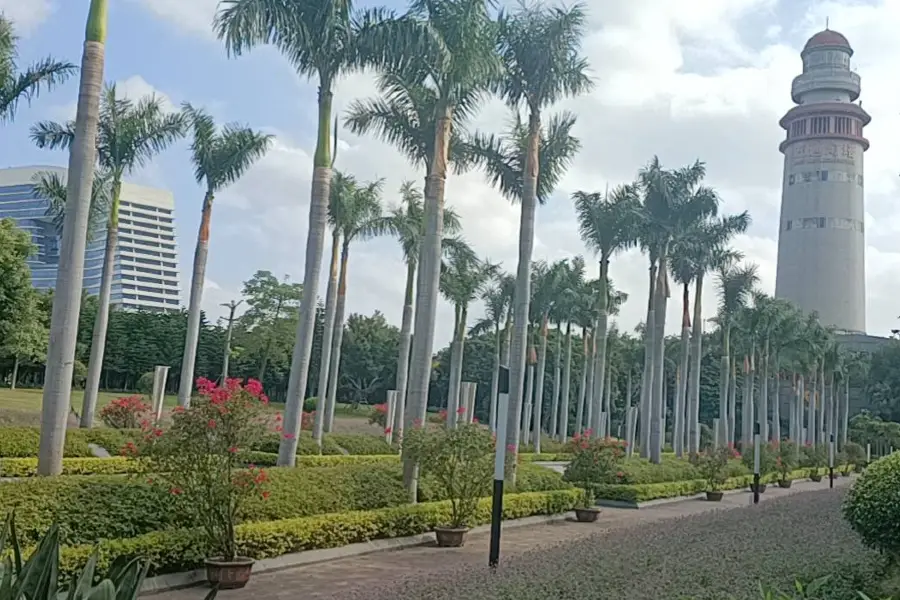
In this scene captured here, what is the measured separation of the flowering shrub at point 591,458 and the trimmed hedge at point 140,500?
5.44m

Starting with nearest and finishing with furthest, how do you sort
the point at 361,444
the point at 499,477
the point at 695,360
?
the point at 499,477 → the point at 361,444 → the point at 695,360

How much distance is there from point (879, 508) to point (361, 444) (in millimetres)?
18778

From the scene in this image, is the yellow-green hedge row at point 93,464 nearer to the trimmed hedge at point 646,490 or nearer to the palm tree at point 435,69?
the palm tree at point 435,69

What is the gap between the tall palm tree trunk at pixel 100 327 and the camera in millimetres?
19891

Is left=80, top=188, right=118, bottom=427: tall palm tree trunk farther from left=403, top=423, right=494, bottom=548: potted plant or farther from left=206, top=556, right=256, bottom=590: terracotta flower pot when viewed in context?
left=206, top=556, right=256, bottom=590: terracotta flower pot

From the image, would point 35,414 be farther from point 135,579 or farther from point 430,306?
point 135,579

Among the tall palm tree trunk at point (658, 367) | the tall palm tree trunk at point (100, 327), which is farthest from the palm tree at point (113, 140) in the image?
the tall palm tree trunk at point (658, 367)

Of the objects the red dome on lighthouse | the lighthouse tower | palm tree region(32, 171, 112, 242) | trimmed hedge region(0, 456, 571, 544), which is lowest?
trimmed hedge region(0, 456, 571, 544)

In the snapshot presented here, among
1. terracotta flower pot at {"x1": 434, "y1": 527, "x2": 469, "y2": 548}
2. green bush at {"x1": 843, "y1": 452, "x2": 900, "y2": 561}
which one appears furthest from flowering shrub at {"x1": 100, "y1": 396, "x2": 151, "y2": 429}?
green bush at {"x1": 843, "y1": 452, "x2": 900, "y2": 561}

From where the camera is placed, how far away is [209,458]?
916 cm

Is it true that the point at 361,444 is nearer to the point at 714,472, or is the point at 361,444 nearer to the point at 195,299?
the point at 195,299

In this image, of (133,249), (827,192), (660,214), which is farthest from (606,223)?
(827,192)

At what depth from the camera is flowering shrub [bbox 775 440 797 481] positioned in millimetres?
31844

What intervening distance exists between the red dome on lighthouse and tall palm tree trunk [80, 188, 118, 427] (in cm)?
6965
